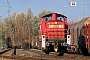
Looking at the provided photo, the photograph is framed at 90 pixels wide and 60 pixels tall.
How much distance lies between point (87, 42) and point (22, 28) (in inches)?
3603

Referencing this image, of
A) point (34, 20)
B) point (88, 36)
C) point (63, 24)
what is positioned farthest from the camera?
point (34, 20)

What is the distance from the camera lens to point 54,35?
79.5 feet

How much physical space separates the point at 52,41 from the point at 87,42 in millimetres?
3284

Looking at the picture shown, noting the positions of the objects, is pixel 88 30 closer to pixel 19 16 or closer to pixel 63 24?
pixel 63 24

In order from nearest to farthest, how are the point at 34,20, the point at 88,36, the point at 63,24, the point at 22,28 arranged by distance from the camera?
1. the point at 88,36
2. the point at 63,24
3. the point at 34,20
4. the point at 22,28

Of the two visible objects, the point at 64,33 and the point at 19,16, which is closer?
the point at 64,33

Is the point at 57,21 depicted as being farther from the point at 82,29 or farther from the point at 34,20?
the point at 34,20

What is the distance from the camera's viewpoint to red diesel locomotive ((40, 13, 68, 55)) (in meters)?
23.2

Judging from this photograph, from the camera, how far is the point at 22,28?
370 feet

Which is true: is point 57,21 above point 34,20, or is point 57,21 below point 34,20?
below

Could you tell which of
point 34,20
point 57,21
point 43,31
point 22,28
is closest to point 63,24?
point 57,21

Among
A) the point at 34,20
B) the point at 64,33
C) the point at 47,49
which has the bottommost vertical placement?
the point at 47,49

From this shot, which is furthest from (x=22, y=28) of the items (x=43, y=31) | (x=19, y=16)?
(x=43, y=31)

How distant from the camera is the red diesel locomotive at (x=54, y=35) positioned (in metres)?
23.2
